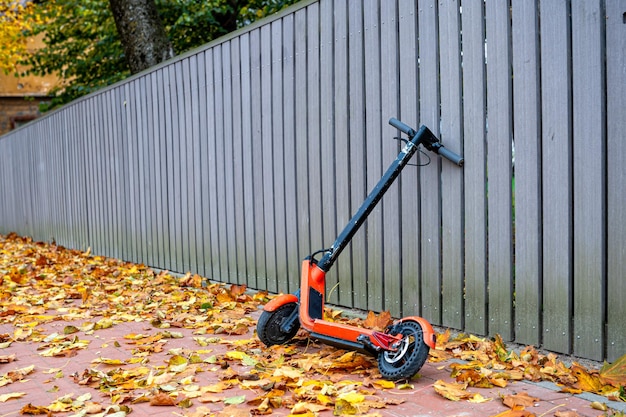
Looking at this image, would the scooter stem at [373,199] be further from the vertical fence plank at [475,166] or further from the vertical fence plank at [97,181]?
the vertical fence plank at [97,181]

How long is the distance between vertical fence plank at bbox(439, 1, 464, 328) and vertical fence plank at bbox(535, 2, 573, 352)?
61 cm

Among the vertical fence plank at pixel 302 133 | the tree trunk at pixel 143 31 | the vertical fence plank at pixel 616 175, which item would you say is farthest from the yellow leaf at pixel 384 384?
the tree trunk at pixel 143 31

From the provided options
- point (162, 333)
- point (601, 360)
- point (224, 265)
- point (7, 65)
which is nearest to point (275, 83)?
point (224, 265)

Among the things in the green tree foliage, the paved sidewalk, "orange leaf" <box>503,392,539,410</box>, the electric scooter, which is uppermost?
the green tree foliage

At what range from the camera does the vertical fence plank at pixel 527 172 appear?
12.2 feet

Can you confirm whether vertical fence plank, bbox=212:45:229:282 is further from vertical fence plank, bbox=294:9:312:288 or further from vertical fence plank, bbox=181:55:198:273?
vertical fence plank, bbox=294:9:312:288

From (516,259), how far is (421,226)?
2.54 feet

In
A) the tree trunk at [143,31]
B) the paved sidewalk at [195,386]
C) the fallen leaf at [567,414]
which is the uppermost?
the tree trunk at [143,31]

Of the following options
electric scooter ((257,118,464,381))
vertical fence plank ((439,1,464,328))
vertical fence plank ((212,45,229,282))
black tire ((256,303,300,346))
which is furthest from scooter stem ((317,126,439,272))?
vertical fence plank ((212,45,229,282))

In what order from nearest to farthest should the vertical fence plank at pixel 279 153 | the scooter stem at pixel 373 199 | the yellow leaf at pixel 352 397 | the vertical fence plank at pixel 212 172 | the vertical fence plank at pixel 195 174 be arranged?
the yellow leaf at pixel 352 397
the scooter stem at pixel 373 199
the vertical fence plank at pixel 279 153
the vertical fence plank at pixel 212 172
the vertical fence plank at pixel 195 174

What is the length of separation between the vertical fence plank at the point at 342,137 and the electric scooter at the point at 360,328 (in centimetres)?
97

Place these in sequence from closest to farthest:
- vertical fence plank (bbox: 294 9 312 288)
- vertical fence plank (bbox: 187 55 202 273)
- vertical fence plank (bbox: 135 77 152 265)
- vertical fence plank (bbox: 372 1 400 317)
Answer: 1. vertical fence plank (bbox: 372 1 400 317)
2. vertical fence plank (bbox: 294 9 312 288)
3. vertical fence plank (bbox: 187 55 202 273)
4. vertical fence plank (bbox: 135 77 152 265)

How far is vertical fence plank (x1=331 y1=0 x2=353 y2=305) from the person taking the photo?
5.11 meters

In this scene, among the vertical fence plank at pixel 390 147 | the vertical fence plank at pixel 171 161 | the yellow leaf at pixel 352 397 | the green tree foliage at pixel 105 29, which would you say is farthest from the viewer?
the green tree foliage at pixel 105 29
